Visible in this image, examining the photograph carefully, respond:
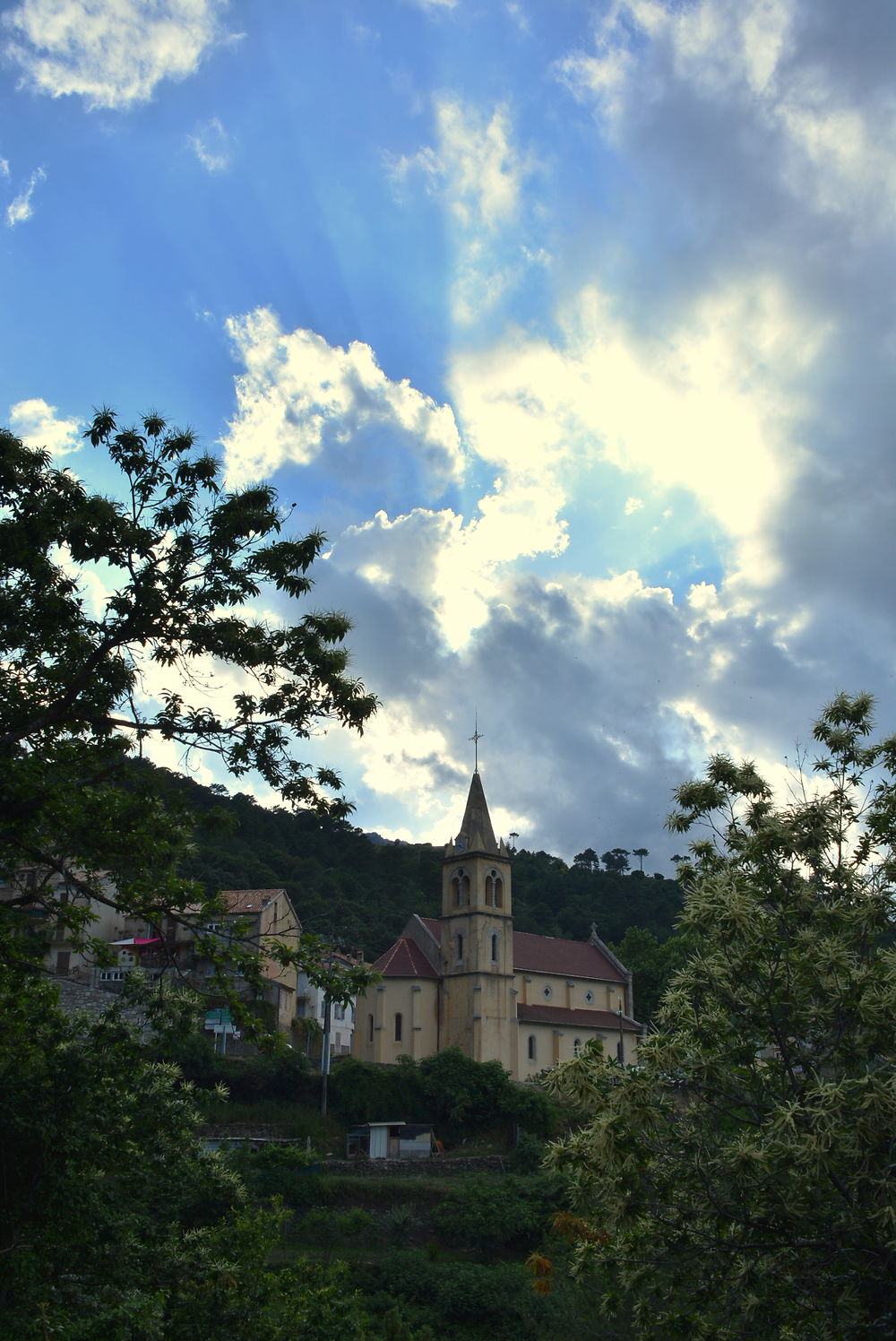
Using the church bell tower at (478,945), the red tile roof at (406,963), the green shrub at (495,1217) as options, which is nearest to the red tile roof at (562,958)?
the church bell tower at (478,945)

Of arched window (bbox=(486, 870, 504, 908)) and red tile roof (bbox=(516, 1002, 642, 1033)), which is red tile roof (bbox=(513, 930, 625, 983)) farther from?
arched window (bbox=(486, 870, 504, 908))

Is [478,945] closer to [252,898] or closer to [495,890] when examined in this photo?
[495,890]

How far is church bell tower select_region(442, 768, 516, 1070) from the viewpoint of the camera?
56.8 metres

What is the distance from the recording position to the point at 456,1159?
145 feet

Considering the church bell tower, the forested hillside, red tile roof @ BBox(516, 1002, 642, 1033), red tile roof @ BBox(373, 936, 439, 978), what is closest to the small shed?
the church bell tower

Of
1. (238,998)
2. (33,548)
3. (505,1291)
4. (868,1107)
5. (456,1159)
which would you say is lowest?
(505,1291)

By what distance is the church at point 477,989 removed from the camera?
56875 millimetres

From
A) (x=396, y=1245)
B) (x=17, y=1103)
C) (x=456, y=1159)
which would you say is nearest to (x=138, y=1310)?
(x=17, y=1103)

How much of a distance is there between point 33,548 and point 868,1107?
1116cm

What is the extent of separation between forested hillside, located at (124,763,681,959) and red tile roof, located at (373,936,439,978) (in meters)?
17.9

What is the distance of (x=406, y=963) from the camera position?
58.7 metres

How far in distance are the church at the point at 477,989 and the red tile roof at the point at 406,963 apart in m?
0.07

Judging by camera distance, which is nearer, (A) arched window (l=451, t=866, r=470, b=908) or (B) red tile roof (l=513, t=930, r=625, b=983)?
(A) arched window (l=451, t=866, r=470, b=908)

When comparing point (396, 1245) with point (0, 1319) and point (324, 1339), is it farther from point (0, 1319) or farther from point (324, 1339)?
point (0, 1319)
